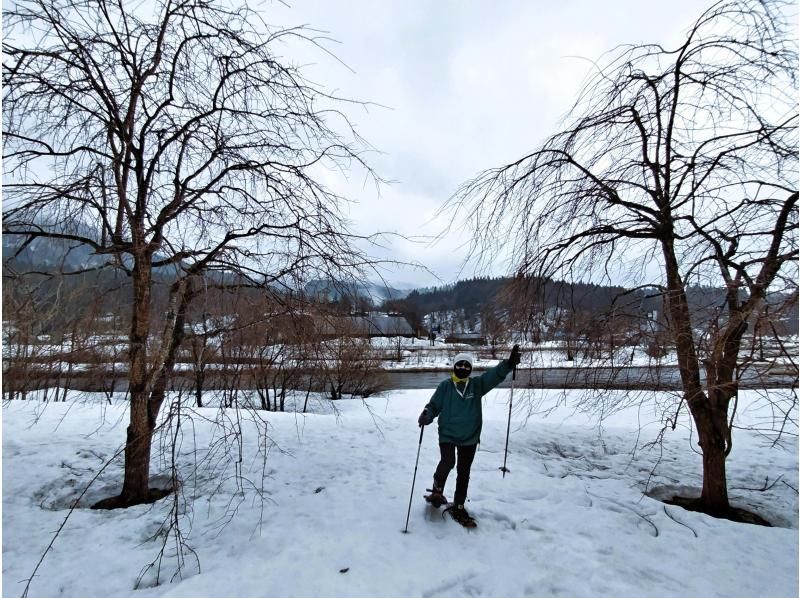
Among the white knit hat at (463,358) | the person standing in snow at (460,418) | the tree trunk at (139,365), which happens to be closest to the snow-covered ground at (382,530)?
the person standing in snow at (460,418)

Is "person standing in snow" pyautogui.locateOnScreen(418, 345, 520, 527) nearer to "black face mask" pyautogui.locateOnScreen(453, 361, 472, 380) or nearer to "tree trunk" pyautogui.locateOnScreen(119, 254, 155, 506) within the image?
"black face mask" pyautogui.locateOnScreen(453, 361, 472, 380)

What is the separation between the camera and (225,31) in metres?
3.23

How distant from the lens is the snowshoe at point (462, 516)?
3857 millimetres

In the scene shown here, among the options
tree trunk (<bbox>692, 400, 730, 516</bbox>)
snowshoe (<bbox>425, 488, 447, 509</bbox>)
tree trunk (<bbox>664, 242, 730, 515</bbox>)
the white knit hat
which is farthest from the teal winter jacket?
tree trunk (<bbox>692, 400, 730, 516</bbox>)

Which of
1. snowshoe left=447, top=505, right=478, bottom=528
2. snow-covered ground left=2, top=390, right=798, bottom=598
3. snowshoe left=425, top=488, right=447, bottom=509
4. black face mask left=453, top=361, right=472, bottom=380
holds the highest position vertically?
black face mask left=453, top=361, right=472, bottom=380

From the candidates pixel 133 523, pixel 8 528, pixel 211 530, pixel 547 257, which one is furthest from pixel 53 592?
pixel 547 257

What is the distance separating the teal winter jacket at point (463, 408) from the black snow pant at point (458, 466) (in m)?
0.07

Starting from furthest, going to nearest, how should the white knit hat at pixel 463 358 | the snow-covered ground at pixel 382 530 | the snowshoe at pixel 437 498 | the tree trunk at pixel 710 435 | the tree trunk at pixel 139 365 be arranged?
the tree trunk at pixel 710 435, the white knit hat at pixel 463 358, the snowshoe at pixel 437 498, the tree trunk at pixel 139 365, the snow-covered ground at pixel 382 530

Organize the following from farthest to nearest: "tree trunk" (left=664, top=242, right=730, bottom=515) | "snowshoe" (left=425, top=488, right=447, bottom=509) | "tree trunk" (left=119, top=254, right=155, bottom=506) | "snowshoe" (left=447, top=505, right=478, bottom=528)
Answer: "tree trunk" (left=664, top=242, right=730, bottom=515) < "snowshoe" (left=425, top=488, right=447, bottom=509) < "tree trunk" (left=119, top=254, right=155, bottom=506) < "snowshoe" (left=447, top=505, right=478, bottom=528)

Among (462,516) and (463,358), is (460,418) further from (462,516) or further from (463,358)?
(462,516)

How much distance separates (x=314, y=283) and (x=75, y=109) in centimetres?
247

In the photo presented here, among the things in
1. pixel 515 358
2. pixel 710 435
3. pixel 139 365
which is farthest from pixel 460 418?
pixel 139 365

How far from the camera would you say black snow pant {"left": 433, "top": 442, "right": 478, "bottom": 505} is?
4.02 meters

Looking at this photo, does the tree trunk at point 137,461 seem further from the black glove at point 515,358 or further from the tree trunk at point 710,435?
the tree trunk at point 710,435
